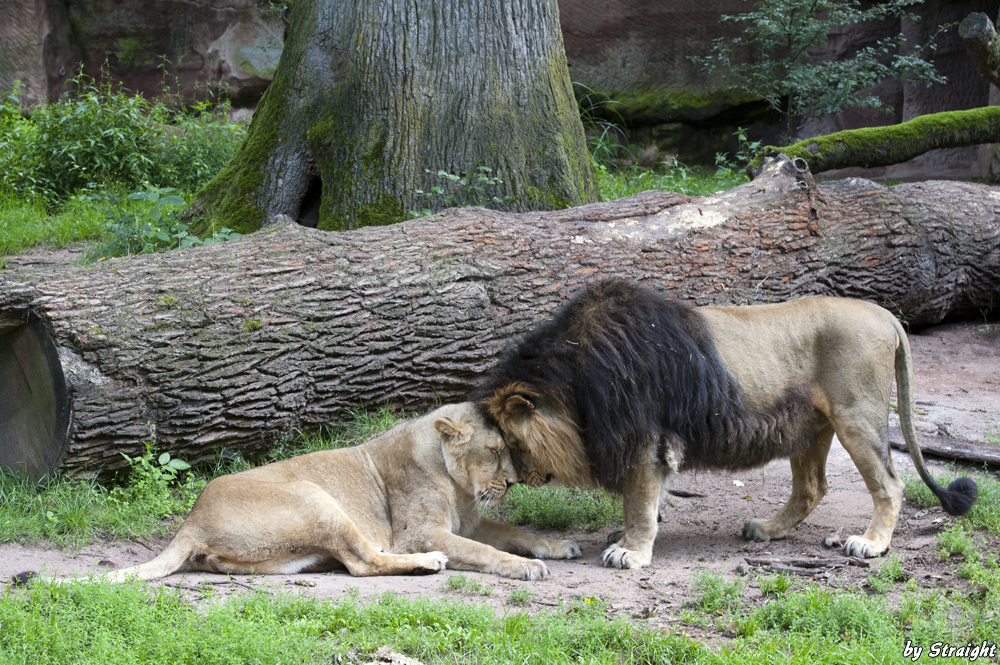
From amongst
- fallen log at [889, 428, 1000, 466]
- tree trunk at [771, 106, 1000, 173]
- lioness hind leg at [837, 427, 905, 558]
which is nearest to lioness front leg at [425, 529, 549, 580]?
lioness hind leg at [837, 427, 905, 558]

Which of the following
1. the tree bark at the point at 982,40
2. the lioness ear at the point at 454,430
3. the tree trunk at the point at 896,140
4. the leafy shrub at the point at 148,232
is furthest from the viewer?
the tree trunk at the point at 896,140

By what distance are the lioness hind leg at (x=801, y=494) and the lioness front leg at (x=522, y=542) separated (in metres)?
1.03

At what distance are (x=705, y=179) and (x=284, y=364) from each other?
330 inches

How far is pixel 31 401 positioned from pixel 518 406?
8.92ft

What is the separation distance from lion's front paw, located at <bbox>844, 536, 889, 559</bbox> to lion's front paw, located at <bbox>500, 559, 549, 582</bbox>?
1.50m

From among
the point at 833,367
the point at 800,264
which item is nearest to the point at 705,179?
the point at 800,264

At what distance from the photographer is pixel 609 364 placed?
4172 millimetres

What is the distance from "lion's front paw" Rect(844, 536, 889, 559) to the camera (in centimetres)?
416

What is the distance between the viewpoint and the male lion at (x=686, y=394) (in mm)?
4180

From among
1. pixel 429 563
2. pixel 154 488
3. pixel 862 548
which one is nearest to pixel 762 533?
pixel 862 548

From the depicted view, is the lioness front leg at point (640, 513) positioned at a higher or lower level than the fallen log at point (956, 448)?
higher

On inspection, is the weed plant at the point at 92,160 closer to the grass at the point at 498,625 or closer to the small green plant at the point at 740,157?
the small green plant at the point at 740,157

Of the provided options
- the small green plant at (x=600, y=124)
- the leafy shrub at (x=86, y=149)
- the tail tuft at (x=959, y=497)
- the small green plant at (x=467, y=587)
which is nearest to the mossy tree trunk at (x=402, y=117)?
the leafy shrub at (x=86, y=149)

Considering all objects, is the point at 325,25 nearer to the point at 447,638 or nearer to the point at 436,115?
the point at 436,115
